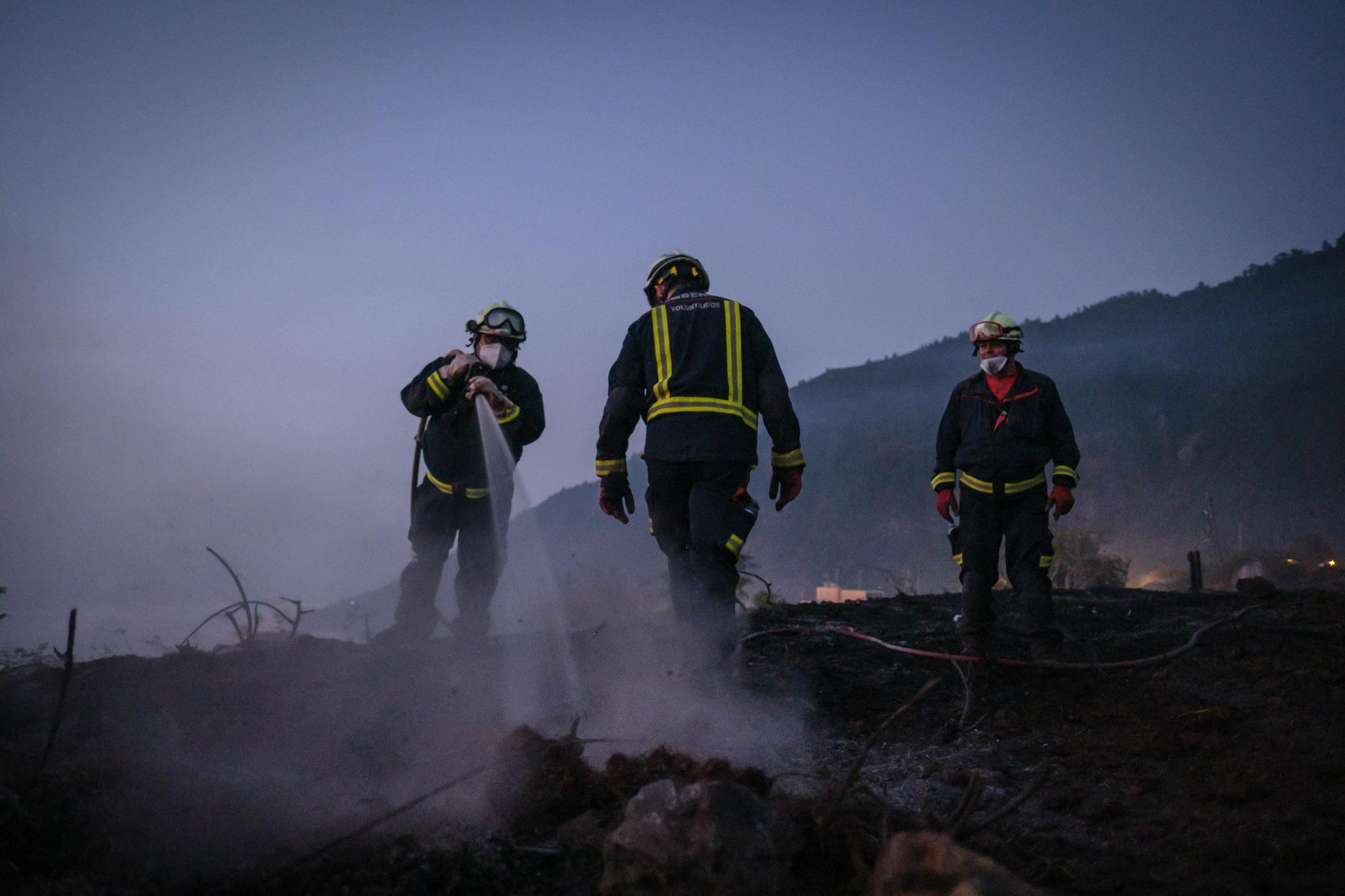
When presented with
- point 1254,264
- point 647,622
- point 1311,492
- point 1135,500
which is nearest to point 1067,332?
point 1254,264

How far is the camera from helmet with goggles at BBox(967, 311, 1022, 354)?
4.84 meters

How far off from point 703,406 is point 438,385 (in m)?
1.96

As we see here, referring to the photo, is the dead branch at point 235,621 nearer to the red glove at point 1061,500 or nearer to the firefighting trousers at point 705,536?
the firefighting trousers at point 705,536

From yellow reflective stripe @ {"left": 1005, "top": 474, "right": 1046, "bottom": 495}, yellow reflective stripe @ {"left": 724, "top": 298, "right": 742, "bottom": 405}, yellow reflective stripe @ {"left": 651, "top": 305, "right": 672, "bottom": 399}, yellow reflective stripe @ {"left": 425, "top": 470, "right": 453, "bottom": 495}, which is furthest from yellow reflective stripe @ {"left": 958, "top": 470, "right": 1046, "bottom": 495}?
yellow reflective stripe @ {"left": 425, "top": 470, "right": 453, "bottom": 495}

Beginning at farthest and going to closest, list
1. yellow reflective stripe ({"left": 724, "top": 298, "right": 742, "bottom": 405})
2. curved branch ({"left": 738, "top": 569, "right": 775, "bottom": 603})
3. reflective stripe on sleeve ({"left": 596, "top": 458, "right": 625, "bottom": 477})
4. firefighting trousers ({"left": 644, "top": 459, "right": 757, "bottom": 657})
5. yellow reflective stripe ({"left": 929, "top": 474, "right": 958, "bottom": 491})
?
1. curved branch ({"left": 738, "top": 569, "right": 775, "bottom": 603})
2. yellow reflective stripe ({"left": 929, "top": 474, "right": 958, "bottom": 491})
3. reflective stripe on sleeve ({"left": 596, "top": 458, "right": 625, "bottom": 477})
4. yellow reflective stripe ({"left": 724, "top": 298, "right": 742, "bottom": 405})
5. firefighting trousers ({"left": 644, "top": 459, "right": 757, "bottom": 657})

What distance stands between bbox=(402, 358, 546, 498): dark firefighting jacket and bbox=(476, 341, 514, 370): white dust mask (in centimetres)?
6

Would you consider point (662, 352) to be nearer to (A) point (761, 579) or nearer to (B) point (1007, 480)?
(A) point (761, 579)

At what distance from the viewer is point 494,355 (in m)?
5.19

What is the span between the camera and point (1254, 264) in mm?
67188

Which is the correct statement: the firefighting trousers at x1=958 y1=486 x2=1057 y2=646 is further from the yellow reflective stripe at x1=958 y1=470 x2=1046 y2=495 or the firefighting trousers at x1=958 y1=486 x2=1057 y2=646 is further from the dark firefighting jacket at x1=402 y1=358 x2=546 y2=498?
the dark firefighting jacket at x1=402 y1=358 x2=546 y2=498

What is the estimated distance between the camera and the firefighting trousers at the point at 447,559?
203 inches

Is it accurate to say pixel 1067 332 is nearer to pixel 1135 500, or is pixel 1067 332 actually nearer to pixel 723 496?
pixel 1135 500

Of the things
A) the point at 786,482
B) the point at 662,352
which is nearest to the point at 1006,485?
the point at 786,482

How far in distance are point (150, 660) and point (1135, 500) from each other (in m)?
59.8
